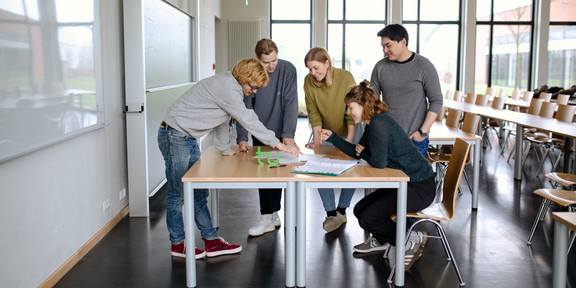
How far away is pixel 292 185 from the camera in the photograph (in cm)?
321

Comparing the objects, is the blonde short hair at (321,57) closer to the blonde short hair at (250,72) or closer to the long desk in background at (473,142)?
the blonde short hair at (250,72)

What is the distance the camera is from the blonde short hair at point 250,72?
337 cm

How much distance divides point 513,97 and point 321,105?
7761 millimetres

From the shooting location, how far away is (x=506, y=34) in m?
14.2

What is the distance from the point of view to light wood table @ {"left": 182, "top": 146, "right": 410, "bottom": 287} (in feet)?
10.4

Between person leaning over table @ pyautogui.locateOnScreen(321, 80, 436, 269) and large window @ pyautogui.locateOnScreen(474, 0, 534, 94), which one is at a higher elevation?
large window @ pyautogui.locateOnScreen(474, 0, 534, 94)

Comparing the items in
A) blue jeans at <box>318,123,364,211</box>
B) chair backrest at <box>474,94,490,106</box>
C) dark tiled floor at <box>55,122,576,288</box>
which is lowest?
dark tiled floor at <box>55,122,576,288</box>

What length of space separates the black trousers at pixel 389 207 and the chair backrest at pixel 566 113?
3.76 meters

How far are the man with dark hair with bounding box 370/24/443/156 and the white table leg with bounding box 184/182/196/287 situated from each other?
169cm

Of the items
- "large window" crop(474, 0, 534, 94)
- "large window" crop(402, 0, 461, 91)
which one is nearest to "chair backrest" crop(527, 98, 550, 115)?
"large window" crop(402, 0, 461, 91)

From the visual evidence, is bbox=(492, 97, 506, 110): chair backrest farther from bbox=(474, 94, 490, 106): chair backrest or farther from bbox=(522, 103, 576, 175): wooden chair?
bbox=(522, 103, 576, 175): wooden chair

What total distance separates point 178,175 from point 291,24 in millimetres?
10898

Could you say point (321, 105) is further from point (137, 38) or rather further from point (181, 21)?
point (181, 21)

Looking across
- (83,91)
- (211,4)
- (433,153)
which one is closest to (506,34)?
(211,4)
